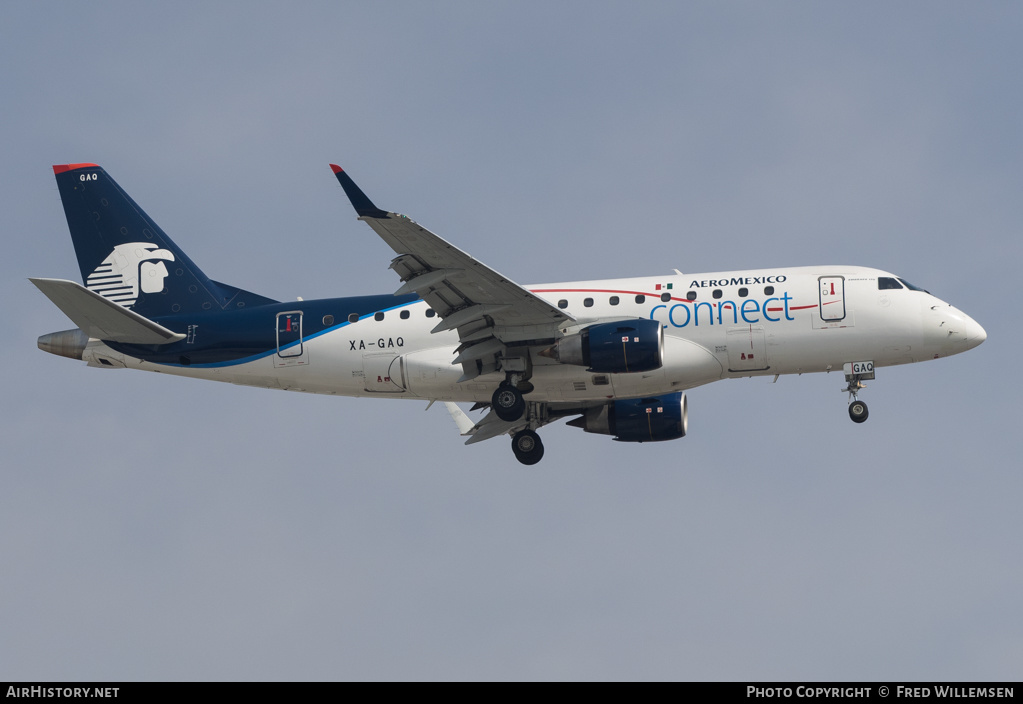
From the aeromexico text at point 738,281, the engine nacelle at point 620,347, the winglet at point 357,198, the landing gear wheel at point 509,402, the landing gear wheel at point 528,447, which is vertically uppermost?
the winglet at point 357,198

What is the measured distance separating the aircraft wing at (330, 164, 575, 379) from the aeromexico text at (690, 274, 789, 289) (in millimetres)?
4358

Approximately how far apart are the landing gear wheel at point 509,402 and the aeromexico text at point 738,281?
21.4ft

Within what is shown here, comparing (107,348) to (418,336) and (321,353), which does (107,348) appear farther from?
(418,336)

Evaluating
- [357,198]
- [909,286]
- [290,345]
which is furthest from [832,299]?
Result: [290,345]

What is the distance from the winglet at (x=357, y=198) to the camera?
3231 centimetres

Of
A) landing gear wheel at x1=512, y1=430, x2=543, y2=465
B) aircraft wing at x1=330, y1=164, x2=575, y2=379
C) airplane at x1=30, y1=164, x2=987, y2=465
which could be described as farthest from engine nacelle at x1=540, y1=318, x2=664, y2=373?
landing gear wheel at x1=512, y1=430, x2=543, y2=465

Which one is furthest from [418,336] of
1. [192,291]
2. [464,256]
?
[192,291]

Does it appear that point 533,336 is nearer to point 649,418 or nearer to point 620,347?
point 620,347

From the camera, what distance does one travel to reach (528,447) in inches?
1698

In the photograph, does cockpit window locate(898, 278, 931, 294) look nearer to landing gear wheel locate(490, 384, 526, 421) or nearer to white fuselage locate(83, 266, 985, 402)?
white fuselage locate(83, 266, 985, 402)

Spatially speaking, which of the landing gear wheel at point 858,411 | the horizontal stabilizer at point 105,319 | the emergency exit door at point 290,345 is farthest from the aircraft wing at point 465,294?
the horizontal stabilizer at point 105,319

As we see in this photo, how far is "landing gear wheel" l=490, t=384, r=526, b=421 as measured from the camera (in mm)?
39344

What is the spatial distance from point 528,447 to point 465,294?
7.78 metres

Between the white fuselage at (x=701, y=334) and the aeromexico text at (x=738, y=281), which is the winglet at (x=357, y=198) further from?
the aeromexico text at (x=738, y=281)
